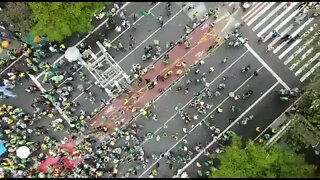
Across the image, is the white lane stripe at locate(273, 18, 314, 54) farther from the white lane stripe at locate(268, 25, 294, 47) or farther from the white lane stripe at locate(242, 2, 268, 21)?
the white lane stripe at locate(242, 2, 268, 21)

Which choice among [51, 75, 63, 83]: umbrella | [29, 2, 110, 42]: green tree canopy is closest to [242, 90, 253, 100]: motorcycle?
[29, 2, 110, 42]: green tree canopy

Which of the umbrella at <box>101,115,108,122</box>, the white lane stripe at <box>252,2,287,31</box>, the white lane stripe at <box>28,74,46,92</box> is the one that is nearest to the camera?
the umbrella at <box>101,115,108,122</box>

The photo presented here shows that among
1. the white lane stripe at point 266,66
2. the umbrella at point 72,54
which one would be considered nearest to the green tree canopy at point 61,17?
the umbrella at point 72,54

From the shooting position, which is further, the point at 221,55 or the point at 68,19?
the point at 221,55

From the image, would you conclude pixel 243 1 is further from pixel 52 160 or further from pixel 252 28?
pixel 52 160

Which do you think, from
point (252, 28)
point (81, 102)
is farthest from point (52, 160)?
point (252, 28)

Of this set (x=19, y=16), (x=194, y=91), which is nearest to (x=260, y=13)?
(x=194, y=91)
